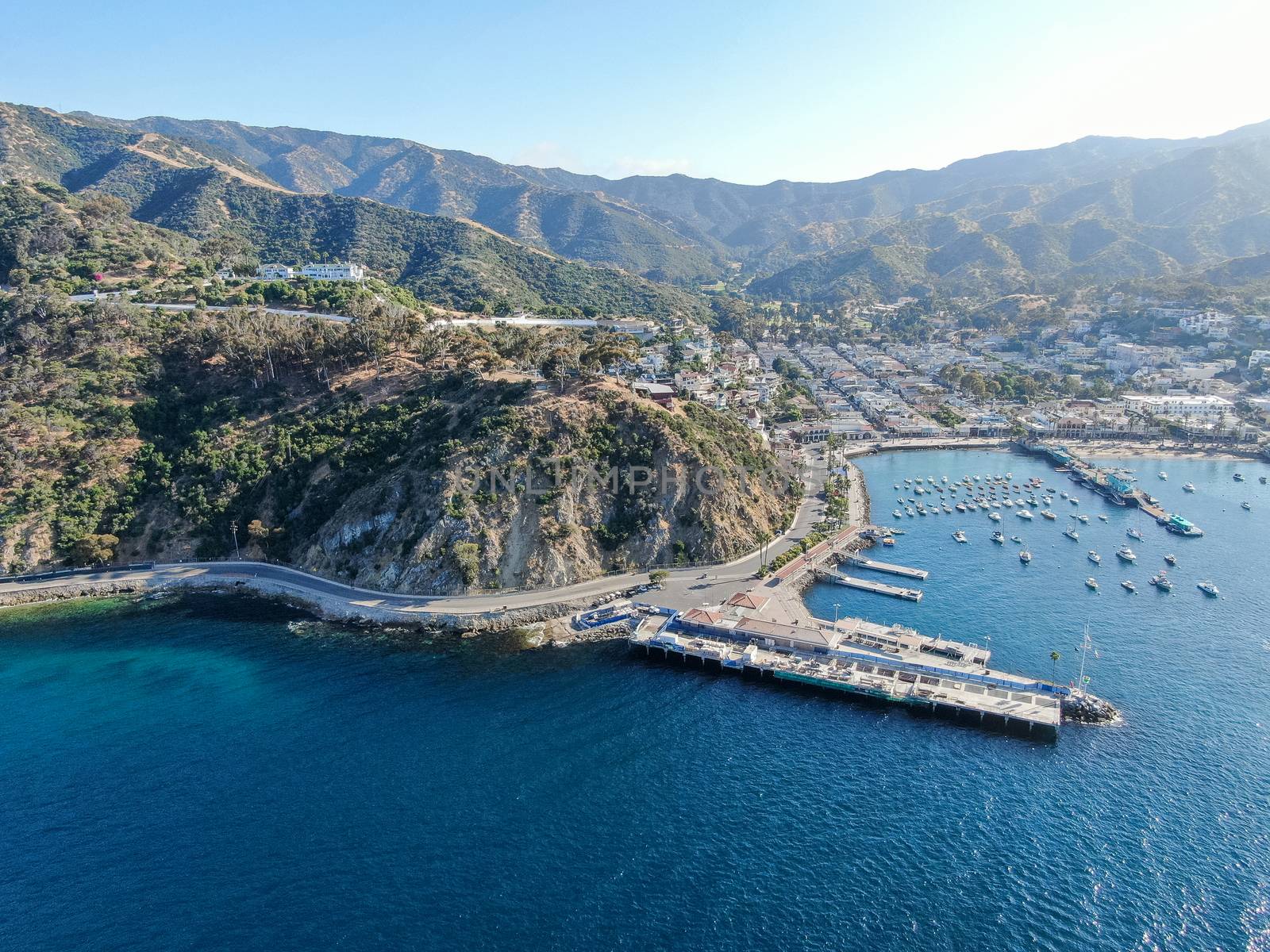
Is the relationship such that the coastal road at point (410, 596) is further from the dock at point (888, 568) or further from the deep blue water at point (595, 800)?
the dock at point (888, 568)

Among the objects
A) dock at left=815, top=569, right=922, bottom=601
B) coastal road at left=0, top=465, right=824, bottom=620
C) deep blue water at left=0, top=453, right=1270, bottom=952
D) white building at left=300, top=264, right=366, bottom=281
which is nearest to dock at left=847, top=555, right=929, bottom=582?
dock at left=815, top=569, right=922, bottom=601

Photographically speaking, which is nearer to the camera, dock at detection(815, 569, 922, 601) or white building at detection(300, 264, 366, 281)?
dock at detection(815, 569, 922, 601)

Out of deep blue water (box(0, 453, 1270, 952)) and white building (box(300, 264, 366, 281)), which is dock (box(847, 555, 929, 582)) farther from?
white building (box(300, 264, 366, 281))

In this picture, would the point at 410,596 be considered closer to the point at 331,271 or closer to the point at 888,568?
the point at 888,568

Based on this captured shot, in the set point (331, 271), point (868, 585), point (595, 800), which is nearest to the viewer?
point (595, 800)

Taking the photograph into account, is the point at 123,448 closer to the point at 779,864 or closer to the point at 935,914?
the point at 779,864

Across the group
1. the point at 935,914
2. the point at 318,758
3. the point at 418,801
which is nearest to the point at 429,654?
the point at 318,758

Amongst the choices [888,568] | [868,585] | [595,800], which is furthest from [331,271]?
[595,800]
